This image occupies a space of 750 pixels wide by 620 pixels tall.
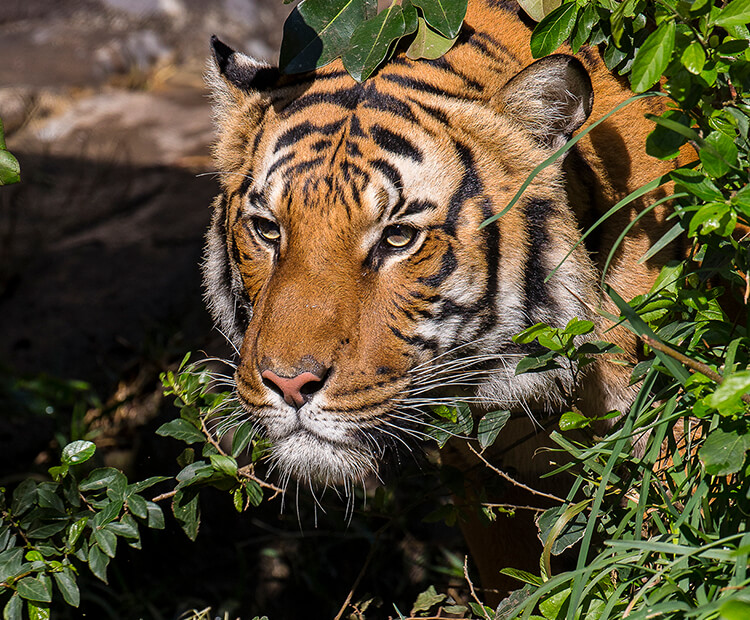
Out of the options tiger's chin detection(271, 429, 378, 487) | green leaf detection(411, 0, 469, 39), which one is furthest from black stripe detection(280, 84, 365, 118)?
tiger's chin detection(271, 429, 378, 487)

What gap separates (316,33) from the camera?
6.38ft

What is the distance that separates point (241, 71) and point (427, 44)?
0.52m

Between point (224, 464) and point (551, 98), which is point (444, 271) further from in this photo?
point (224, 464)

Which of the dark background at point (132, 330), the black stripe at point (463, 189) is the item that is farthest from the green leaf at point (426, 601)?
the black stripe at point (463, 189)

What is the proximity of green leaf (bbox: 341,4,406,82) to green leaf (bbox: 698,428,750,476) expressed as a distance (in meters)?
1.02

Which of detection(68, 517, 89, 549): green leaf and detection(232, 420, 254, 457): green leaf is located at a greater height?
detection(232, 420, 254, 457): green leaf

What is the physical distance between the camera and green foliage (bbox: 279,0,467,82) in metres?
1.86

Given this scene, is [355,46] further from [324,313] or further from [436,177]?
[324,313]

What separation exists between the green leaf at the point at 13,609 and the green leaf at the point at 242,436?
1.69 feet

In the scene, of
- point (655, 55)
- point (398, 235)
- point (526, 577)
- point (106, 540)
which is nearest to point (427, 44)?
point (398, 235)

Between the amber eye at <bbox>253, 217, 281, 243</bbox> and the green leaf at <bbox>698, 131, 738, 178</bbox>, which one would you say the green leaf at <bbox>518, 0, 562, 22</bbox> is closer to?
the green leaf at <bbox>698, 131, 738, 178</bbox>

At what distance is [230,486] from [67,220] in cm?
370

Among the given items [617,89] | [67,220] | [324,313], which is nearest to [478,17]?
[617,89]

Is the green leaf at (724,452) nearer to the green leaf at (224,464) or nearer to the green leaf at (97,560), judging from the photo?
the green leaf at (224,464)
